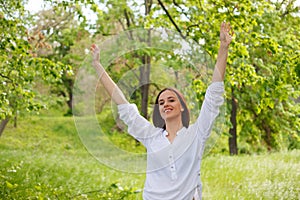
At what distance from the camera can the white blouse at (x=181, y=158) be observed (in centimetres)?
272

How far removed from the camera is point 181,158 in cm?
279

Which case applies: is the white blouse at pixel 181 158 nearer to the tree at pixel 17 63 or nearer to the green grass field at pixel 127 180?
the green grass field at pixel 127 180

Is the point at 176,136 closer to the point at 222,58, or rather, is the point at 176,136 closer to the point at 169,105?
the point at 169,105

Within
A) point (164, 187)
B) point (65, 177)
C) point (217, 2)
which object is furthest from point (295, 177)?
point (164, 187)

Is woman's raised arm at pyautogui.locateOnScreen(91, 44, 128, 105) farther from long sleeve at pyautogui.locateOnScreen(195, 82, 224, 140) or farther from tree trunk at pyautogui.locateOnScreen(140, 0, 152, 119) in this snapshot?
long sleeve at pyautogui.locateOnScreen(195, 82, 224, 140)

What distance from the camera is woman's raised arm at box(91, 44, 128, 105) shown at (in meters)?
3.11

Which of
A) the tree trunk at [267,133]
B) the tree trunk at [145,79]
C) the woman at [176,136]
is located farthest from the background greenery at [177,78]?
the tree trunk at [267,133]

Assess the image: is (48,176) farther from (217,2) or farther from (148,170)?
(148,170)

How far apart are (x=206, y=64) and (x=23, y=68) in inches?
143

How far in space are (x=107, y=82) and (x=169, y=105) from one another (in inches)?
20.0

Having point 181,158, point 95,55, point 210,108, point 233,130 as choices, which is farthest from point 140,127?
point 233,130

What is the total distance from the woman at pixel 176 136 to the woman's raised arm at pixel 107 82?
7 cm


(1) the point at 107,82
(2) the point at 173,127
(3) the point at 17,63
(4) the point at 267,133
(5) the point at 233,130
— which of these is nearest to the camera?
(2) the point at 173,127

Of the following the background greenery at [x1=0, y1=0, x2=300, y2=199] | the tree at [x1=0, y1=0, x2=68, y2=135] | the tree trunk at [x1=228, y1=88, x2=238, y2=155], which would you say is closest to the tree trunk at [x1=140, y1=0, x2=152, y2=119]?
the background greenery at [x1=0, y1=0, x2=300, y2=199]
